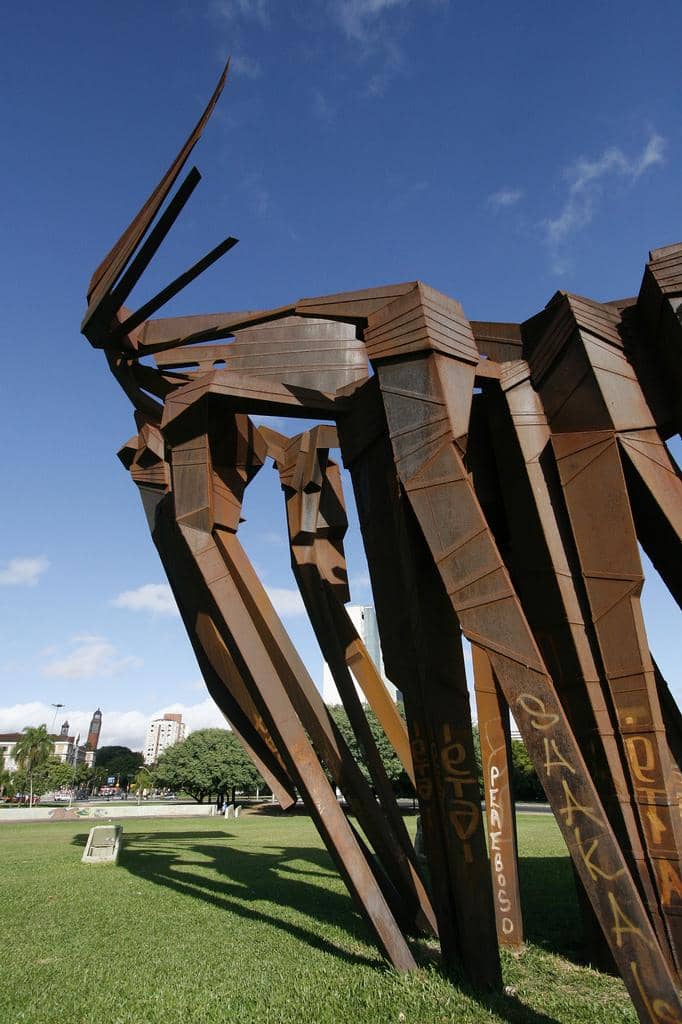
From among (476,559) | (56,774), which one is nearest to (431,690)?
(476,559)

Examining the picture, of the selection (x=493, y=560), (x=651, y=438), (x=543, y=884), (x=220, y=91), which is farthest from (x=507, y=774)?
(x=220, y=91)

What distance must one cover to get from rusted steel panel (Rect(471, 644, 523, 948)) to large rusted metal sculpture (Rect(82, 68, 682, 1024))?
0.03 meters

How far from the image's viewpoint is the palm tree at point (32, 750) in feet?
195

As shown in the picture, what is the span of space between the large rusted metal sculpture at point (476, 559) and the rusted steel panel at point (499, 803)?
3cm

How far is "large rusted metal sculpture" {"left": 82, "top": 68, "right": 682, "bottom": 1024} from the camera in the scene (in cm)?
548

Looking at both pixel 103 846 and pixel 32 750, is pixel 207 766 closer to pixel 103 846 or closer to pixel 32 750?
pixel 32 750

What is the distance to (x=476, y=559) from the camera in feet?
19.0

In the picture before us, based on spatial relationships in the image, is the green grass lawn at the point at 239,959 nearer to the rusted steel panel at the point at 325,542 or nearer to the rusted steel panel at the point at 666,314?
the rusted steel panel at the point at 325,542

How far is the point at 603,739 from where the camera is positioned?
19.9 feet

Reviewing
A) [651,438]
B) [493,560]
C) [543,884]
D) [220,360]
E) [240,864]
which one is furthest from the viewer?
[240,864]

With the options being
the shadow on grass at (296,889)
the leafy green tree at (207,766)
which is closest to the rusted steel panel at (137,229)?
the shadow on grass at (296,889)

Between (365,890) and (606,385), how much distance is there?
580 centimetres

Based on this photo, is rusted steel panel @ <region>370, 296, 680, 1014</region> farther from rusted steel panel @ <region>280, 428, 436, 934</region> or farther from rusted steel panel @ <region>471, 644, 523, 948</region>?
rusted steel panel @ <region>280, 428, 436, 934</region>

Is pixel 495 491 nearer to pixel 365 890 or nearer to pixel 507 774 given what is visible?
pixel 507 774
